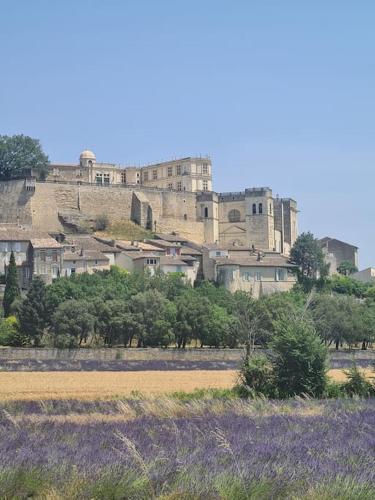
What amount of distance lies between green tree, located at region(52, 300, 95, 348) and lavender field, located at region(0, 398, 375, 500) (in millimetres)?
39336

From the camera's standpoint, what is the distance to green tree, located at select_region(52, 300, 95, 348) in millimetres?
65000

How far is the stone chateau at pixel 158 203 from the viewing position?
93.9m

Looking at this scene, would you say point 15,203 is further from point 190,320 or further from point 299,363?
point 299,363

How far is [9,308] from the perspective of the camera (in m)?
73.4

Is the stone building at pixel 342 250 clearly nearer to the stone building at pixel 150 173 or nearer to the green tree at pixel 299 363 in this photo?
the stone building at pixel 150 173

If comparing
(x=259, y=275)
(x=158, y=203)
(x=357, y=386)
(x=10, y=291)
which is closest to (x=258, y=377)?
(x=357, y=386)

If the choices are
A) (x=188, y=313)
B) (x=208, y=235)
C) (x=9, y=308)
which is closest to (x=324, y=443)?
(x=188, y=313)

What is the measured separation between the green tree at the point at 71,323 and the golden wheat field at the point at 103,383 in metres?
13.2

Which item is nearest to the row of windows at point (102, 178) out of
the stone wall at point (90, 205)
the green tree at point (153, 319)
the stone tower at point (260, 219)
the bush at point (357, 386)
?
the stone wall at point (90, 205)

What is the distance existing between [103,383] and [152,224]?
59607 mm

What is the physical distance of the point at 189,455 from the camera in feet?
56.5

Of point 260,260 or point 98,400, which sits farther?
point 260,260

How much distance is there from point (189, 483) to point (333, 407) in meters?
13.4

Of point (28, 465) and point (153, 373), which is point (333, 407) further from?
point (153, 373)
